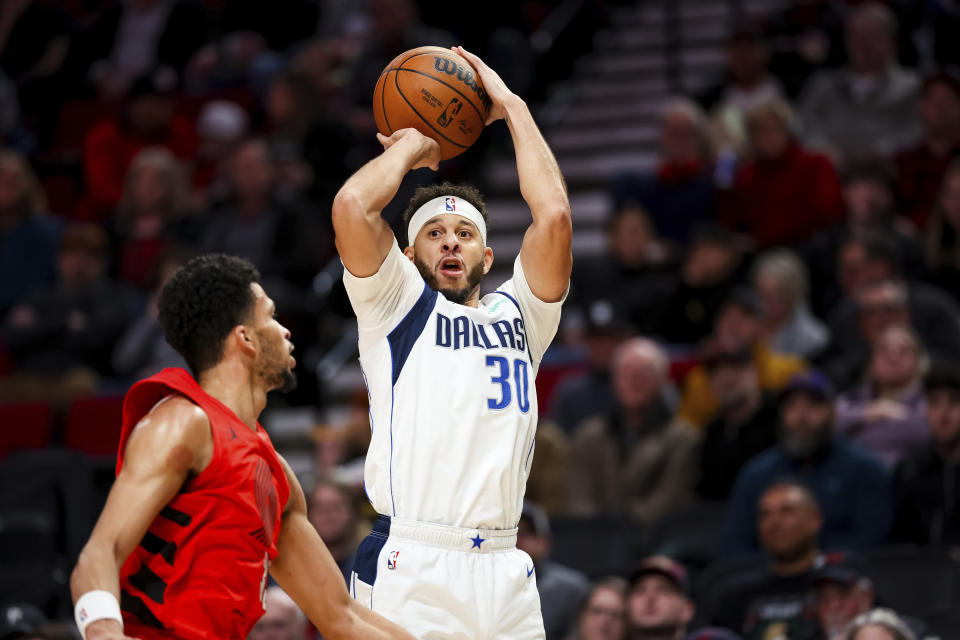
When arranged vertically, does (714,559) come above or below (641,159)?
below

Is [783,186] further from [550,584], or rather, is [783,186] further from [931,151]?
[550,584]

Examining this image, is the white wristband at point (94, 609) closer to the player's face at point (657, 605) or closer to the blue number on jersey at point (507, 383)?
the blue number on jersey at point (507, 383)

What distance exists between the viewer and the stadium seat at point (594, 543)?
8.20 meters

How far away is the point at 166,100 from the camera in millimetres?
12781

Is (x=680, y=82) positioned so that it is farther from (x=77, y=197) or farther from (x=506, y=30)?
(x=77, y=197)

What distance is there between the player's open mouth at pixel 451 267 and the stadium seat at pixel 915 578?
335cm

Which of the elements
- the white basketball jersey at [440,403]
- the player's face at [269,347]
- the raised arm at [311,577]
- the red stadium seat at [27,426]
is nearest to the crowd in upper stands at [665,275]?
the red stadium seat at [27,426]

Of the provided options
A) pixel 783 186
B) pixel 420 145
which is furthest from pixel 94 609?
pixel 783 186

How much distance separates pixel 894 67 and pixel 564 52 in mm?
3681

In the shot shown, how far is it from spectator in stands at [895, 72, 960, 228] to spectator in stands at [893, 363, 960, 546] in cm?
266

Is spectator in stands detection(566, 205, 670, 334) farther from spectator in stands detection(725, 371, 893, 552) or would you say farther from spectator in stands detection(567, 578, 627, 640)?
spectator in stands detection(567, 578, 627, 640)

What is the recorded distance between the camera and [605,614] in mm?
7113

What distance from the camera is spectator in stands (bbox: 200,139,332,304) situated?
34.9 feet

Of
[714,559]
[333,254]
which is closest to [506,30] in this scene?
[333,254]
